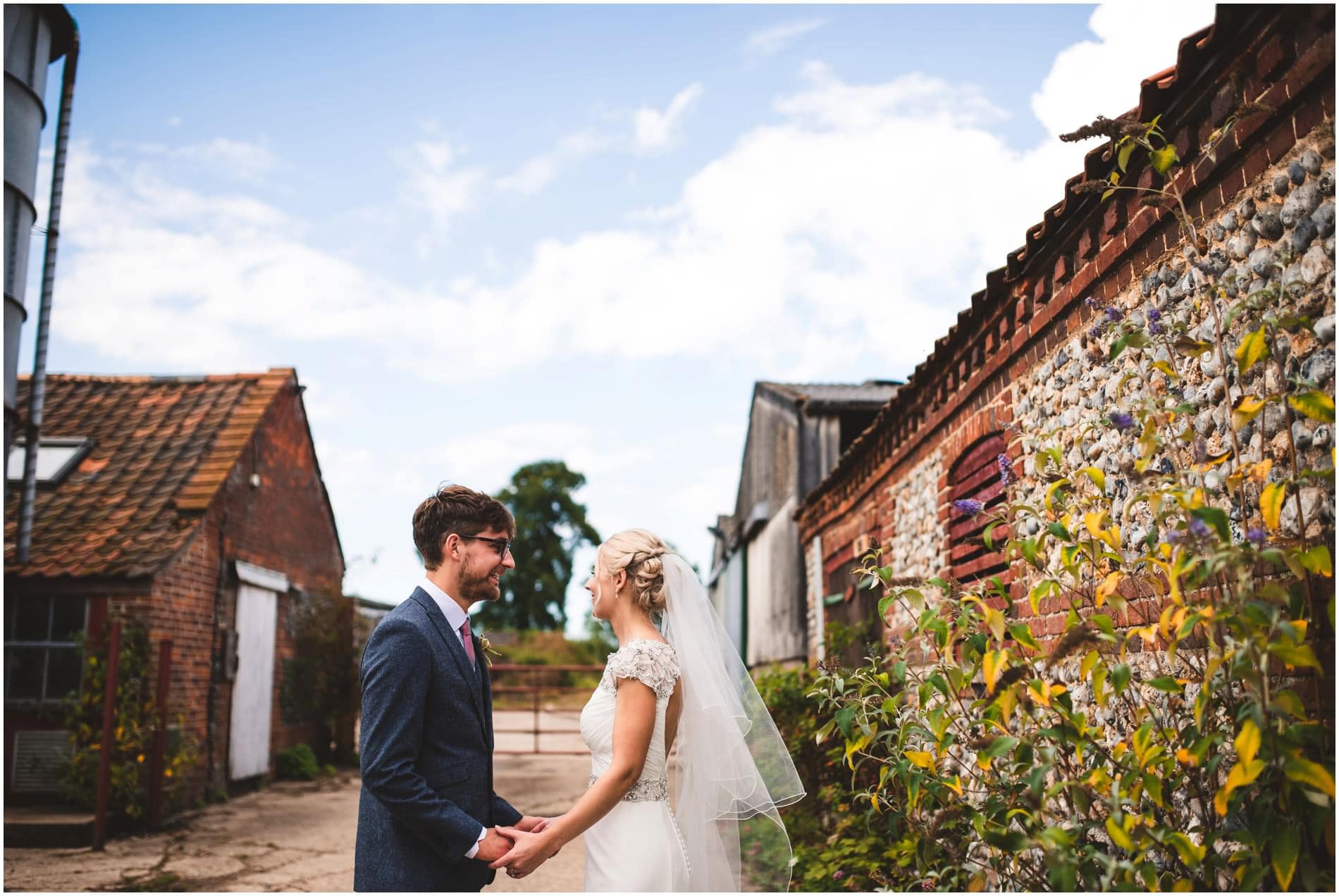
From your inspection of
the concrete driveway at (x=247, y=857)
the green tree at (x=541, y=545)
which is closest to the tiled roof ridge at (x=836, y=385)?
the concrete driveway at (x=247, y=857)

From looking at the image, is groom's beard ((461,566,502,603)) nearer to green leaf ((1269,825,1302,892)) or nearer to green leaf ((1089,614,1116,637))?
green leaf ((1089,614,1116,637))

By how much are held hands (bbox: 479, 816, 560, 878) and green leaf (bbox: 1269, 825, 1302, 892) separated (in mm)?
1899

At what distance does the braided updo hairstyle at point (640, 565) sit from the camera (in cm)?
331

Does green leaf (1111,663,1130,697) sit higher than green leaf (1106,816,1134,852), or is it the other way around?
green leaf (1111,663,1130,697)

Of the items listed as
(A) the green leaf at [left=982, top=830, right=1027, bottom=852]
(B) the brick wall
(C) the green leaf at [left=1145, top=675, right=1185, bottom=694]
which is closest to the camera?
(C) the green leaf at [left=1145, top=675, right=1185, bottom=694]

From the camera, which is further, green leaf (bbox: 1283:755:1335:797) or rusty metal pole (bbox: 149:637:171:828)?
rusty metal pole (bbox: 149:637:171:828)

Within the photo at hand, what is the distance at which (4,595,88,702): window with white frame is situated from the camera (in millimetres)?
9039

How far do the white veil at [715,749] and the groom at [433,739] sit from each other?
654 mm

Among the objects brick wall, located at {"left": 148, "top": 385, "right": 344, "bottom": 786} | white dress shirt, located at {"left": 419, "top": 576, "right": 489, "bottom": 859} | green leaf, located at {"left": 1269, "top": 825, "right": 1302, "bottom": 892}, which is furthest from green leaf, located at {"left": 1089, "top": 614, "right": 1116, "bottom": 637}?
brick wall, located at {"left": 148, "top": 385, "right": 344, "bottom": 786}

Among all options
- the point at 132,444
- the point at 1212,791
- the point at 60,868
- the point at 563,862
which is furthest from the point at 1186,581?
the point at 132,444

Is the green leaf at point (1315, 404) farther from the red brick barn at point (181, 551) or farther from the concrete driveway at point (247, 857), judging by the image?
the red brick barn at point (181, 551)

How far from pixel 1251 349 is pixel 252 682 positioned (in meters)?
12.0

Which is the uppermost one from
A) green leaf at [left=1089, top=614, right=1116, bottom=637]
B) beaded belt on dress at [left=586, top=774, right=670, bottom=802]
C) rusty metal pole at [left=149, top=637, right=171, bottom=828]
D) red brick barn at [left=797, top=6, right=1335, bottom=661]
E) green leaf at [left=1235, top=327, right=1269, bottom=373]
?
red brick barn at [left=797, top=6, right=1335, bottom=661]

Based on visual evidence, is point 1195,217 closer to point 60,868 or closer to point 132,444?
point 60,868
